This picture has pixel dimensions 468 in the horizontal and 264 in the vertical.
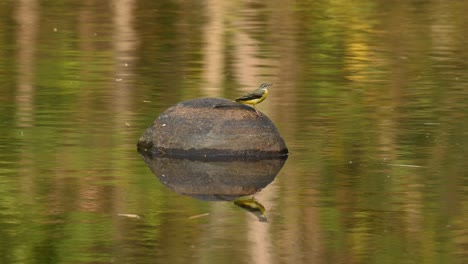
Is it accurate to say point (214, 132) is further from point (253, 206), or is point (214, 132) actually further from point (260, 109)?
point (260, 109)

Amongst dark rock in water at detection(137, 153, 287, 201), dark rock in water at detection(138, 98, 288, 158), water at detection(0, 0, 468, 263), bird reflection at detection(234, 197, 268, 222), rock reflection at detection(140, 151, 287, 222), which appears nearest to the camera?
water at detection(0, 0, 468, 263)

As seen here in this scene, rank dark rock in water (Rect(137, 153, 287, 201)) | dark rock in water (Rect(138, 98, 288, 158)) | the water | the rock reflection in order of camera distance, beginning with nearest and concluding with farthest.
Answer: the water, the rock reflection, dark rock in water (Rect(137, 153, 287, 201)), dark rock in water (Rect(138, 98, 288, 158))

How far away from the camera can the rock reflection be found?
13.3 m

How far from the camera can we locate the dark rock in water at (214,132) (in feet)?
49.1

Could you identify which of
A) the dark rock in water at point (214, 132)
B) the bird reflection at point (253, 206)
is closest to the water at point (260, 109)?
the bird reflection at point (253, 206)

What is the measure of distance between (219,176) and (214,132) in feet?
3.02

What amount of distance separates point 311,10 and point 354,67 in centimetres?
1001

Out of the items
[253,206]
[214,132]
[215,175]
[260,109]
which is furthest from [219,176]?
[260,109]

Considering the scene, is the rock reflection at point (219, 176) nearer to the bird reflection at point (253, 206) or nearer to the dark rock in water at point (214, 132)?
the bird reflection at point (253, 206)

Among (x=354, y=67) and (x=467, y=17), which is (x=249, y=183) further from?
(x=467, y=17)

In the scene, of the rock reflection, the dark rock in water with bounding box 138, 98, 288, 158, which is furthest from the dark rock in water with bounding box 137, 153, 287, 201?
the dark rock in water with bounding box 138, 98, 288, 158

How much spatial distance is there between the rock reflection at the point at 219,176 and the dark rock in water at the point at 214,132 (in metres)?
0.11

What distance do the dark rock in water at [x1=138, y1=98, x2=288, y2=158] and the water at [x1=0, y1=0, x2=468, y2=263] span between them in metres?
0.28

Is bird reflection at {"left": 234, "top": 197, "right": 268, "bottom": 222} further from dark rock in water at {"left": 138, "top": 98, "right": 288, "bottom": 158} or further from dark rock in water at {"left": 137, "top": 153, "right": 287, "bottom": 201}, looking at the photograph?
dark rock in water at {"left": 138, "top": 98, "right": 288, "bottom": 158}
